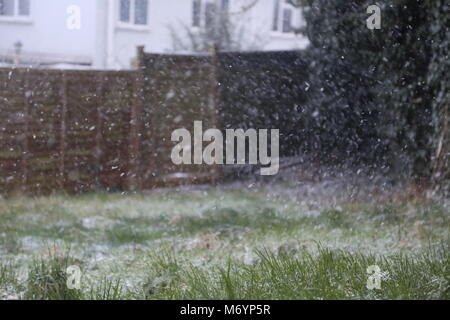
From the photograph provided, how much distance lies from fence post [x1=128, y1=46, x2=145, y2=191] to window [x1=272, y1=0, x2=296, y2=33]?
1.27 metres

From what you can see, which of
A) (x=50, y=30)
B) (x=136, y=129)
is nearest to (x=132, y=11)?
(x=50, y=30)

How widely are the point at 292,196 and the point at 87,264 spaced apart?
2.81m

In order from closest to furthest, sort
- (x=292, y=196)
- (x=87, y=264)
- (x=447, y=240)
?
(x=447, y=240), (x=87, y=264), (x=292, y=196)

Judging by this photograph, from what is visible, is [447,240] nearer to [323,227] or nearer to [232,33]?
[323,227]

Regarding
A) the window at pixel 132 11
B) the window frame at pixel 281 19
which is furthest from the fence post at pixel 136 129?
the window frame at pixel 281 19

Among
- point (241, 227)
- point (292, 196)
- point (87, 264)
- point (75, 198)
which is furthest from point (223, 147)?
point (87, 264)

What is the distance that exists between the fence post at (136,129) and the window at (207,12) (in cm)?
62

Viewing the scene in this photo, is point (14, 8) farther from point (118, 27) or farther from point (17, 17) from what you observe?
point (118, 27)

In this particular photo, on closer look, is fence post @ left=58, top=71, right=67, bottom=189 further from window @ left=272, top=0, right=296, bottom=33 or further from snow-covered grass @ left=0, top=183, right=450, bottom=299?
window @ left=272, top=0, right=296, bottom=33

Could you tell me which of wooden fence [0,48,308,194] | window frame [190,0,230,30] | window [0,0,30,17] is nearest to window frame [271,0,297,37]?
wooden fence [0,48,308,194]

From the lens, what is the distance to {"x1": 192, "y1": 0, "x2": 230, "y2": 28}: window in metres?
6.00

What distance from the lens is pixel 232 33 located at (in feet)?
20.4

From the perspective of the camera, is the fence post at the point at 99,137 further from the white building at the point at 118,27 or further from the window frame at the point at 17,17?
the window frame at the point at 17,17

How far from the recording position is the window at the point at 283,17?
5773 millimetres
